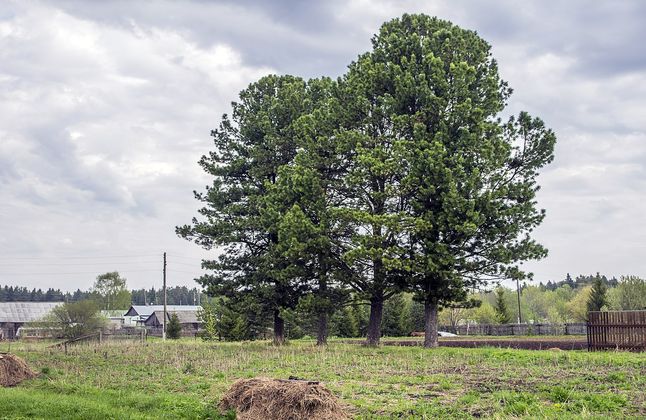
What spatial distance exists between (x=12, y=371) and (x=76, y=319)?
117ft

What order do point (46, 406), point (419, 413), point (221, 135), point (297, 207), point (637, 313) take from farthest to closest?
1. point (221, 135)
2. point (297, 207)
3. point (637, 313)
4. point (46, 406)
5. point (419, 413)

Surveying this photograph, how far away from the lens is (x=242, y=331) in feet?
157

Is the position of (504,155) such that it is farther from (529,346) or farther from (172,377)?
(172,377)

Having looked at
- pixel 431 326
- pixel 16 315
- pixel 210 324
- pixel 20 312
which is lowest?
pixel 16 315

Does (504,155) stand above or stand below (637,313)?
above

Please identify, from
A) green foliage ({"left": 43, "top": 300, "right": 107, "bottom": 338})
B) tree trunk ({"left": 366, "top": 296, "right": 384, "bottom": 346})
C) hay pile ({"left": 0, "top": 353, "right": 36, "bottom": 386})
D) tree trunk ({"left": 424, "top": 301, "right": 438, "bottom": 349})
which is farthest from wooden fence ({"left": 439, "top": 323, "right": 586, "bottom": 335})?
hay pile ({"left": 0, "top": 353, "right": 36, "bottom": 386})

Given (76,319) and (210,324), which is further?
(76,319)

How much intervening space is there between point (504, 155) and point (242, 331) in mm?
27830

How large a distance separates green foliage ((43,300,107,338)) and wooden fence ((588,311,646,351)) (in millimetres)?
40428

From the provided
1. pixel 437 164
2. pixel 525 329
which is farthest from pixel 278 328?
pixel 525 329

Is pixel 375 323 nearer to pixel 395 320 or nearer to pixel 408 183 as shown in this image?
pixel 408 183

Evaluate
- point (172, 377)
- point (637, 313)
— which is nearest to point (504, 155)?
point (637, 313)

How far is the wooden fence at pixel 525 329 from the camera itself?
5059 centimetres

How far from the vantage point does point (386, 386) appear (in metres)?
14.8
